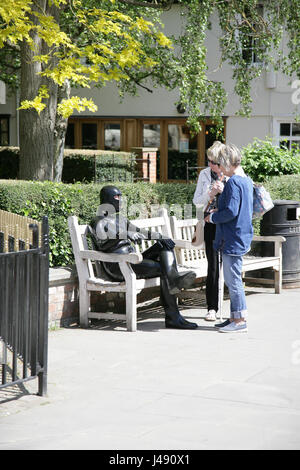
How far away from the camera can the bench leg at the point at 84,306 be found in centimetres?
853

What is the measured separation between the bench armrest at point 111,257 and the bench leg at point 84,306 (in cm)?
37

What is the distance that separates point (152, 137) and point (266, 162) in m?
18.1

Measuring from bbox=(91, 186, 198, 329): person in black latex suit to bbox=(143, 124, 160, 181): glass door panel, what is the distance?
70.9ft

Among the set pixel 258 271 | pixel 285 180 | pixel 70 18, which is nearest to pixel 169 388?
pixel 258 271

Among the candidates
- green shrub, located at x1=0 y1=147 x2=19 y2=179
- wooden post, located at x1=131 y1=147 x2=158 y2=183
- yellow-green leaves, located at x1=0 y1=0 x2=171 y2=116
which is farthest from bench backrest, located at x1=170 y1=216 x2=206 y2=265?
green shrub, located at x1=0 y1=147 x2=19 y2=179

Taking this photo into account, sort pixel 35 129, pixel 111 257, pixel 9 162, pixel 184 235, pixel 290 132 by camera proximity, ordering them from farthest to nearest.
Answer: pixel 290 132 → pixel 9 162 → pixel 35 129 → pixel 184 235 → pixel 111 257

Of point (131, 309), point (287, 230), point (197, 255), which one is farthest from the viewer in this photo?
point (287, 230)

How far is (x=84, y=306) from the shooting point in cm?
854

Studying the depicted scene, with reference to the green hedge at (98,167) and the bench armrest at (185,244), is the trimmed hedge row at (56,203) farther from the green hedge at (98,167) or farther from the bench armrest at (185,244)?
the green hedge at (98,167)

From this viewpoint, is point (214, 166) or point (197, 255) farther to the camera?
point (197, 255)

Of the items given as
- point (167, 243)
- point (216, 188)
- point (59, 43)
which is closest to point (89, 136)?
point (59, 43)

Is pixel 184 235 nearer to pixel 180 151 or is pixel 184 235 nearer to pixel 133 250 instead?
pixel 133 250

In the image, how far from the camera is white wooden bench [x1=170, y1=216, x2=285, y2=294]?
9.39 meters

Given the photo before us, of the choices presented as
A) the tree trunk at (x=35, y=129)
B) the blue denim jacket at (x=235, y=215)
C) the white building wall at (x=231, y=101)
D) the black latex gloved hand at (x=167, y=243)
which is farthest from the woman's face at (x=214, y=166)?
the white building wall at (x=231, y=101)
